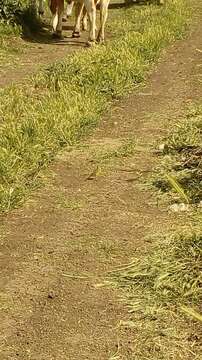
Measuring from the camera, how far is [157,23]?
13.0 meters

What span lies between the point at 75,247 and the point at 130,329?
108 centimetres

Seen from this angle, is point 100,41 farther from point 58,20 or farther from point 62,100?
point 62,100

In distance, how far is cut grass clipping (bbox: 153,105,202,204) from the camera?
17.7 feet

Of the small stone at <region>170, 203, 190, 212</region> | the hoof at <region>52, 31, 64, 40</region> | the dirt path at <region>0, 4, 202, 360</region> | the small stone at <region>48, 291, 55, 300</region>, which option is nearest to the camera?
the dirt path at <region>0, 4, 202, 360</region>

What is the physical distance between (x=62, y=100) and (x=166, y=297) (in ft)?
14.5

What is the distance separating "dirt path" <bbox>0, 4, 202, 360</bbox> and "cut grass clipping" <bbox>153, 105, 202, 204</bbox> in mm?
173

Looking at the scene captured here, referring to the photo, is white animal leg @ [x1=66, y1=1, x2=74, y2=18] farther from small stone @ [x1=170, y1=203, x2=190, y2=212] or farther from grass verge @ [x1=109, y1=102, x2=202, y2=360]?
small stone @ [x1=170, y1=203, x2=190, y2=212]

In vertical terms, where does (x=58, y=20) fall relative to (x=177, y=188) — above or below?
below

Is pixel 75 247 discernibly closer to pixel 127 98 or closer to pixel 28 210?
pixel 28 210

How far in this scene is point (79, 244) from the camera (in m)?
4.72

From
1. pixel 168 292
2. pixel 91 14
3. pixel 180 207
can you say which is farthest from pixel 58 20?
pixel 168 292

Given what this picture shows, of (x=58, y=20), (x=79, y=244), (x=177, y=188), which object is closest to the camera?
(x=177, y=188)

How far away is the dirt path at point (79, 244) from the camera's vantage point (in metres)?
3.69

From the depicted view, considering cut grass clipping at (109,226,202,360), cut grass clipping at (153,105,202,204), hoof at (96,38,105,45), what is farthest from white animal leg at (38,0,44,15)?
cut grass clipping at (109,226,202,360)
